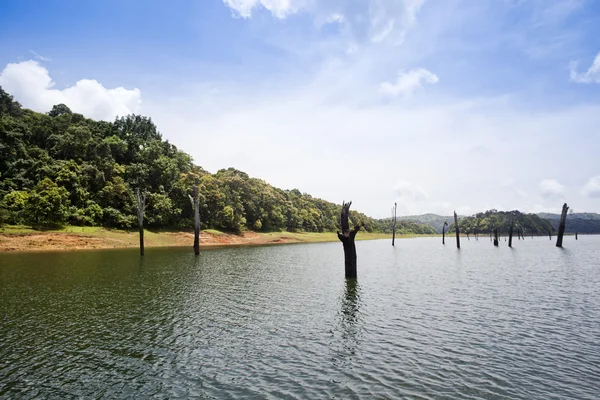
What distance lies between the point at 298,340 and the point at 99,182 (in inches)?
3326

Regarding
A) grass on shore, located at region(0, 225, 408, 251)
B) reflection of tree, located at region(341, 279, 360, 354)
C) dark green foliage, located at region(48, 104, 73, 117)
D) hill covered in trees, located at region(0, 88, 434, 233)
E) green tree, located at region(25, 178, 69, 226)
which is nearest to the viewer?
reflection of tree, located at region(341, 279, 360, 354)

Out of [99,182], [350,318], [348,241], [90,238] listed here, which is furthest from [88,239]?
[350,318]

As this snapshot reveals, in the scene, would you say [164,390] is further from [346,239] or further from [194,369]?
[346,239]

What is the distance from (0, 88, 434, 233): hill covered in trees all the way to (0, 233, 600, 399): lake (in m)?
48.7

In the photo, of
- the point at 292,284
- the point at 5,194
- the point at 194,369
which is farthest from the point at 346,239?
the point at 5,194

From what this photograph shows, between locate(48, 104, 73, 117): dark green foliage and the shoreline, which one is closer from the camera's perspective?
the shoreline

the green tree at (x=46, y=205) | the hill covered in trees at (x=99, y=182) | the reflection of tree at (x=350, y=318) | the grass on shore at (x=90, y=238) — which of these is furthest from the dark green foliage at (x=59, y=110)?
the reflection of tree at (x=350, y=318)

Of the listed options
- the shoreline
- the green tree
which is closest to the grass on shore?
the shoreline

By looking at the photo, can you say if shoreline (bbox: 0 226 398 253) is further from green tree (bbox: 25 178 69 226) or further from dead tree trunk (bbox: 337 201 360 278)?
dead tree trunk (bbox: 337 201 360 278)

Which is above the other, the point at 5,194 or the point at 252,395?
the point at 5,194

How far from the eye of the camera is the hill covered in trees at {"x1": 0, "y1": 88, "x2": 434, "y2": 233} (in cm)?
6600

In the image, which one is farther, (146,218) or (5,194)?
(146,218)

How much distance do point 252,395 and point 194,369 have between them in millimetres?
2779

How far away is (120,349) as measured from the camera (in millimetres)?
12500
